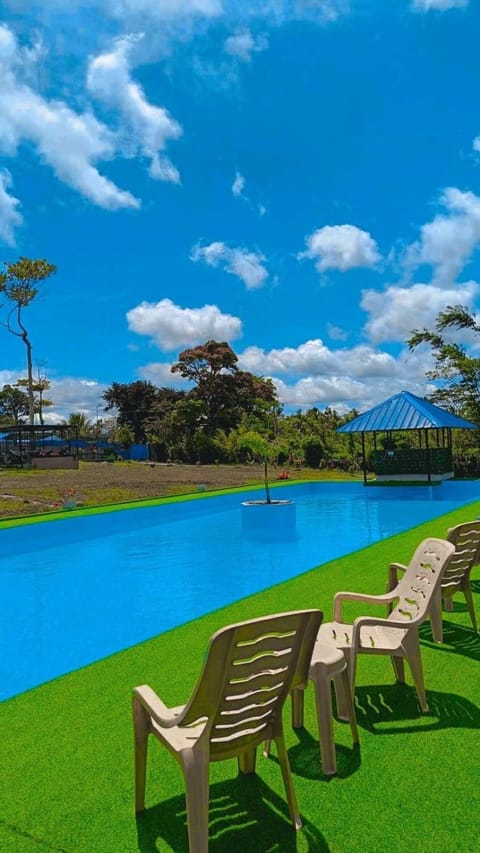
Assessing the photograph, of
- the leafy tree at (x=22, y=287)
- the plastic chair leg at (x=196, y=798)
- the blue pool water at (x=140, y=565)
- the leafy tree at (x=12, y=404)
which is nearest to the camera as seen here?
the plastic chair leg at (x=196, y=798)

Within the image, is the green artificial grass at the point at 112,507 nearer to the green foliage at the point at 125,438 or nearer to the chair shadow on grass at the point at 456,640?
the chair shadow on grass at the point at 456,640

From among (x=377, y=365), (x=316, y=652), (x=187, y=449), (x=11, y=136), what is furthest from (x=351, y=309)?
(x=316, y=652)

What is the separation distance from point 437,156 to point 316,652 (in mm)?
16924

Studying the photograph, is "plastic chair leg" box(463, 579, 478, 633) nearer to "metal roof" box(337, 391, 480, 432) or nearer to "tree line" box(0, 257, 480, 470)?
"tree line" box(0, 257, 480, 470)

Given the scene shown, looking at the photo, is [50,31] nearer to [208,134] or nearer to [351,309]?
[208,134]

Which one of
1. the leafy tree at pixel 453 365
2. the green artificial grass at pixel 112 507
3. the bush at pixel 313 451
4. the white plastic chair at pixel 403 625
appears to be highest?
the leafy tree at pixel 453 365

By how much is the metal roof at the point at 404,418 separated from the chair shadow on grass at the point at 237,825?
16917 mm

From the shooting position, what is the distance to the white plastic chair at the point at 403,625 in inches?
117

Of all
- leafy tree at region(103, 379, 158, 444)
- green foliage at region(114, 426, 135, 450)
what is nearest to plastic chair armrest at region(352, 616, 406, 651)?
green foliage at region(114, 426, 135, 450)

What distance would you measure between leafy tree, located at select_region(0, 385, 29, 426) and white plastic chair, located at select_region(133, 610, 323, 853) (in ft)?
221

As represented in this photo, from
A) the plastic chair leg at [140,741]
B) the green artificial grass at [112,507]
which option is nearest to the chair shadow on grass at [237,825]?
the plastic chair leg at [140,741]

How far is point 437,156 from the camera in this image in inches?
644

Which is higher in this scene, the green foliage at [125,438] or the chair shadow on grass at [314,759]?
the green foliage at [125,438]

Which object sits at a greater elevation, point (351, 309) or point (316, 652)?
point (351, 309)
